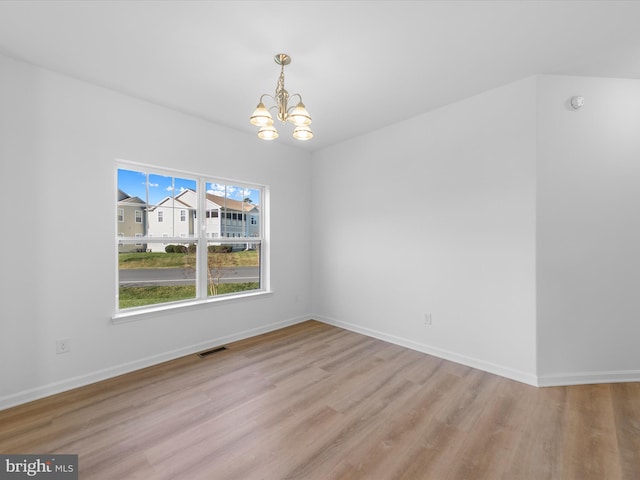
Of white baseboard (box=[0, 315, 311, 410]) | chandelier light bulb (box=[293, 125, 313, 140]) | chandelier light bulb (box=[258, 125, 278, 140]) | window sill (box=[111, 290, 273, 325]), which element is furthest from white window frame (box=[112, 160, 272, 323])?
chandelier light bulb (box=[293, 125, 313, 140])

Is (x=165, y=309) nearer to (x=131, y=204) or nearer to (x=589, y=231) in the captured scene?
(x=131, y=204)

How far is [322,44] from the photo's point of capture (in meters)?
2.07

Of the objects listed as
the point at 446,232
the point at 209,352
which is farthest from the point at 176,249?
the point at 446,232

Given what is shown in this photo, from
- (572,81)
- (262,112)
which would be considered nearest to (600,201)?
(572,81)

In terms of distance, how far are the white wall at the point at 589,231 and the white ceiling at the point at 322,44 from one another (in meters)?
0.36

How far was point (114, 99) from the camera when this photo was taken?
106 inches

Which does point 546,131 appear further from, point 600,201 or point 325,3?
point 325,3

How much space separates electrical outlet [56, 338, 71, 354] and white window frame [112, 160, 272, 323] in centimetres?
36

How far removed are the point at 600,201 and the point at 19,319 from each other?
16.8ft

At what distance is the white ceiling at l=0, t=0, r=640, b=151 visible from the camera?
5.77 ft

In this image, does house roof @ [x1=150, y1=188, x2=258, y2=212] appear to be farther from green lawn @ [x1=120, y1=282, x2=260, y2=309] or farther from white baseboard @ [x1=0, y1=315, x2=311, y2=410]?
white baseboard @ [x1=0, y1=315, x2=311, y2=410]

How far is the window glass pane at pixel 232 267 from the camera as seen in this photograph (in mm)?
3621

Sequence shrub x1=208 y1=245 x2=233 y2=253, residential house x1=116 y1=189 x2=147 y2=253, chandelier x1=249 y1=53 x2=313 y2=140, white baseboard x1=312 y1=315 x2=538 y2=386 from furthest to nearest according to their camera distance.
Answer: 1. shrub x1=208 y1=245 x2=233 y2=253
2. residential house x1=116 y1=189 x2=147 y2=253
3. white baseboard x1=312 y1=315 x2=538 y2=386
4. chandelier x1=249 y1=53 x2=313 y2=140

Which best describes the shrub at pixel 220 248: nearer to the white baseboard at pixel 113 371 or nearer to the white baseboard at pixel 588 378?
the white baseboard at pixel 113 371
